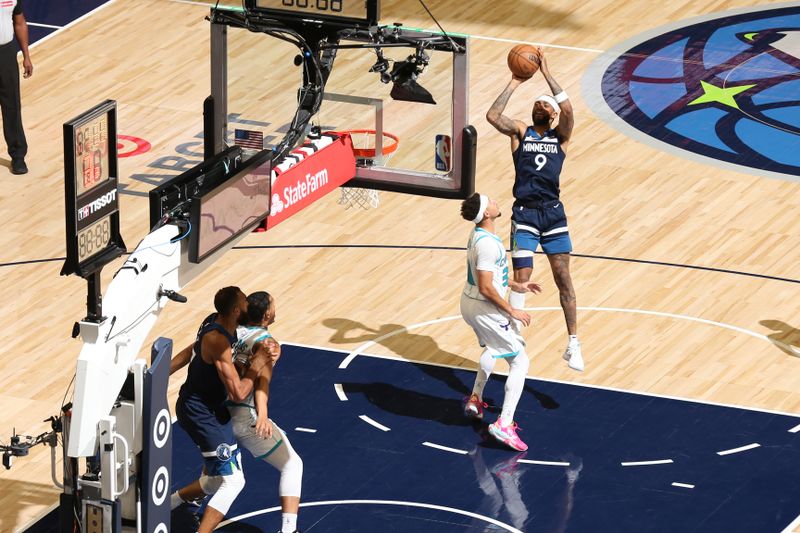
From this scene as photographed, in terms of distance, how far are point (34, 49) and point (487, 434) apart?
10419 millimetres

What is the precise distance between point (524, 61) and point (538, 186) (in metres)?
1.01

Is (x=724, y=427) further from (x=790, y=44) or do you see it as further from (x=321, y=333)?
(x=790, y=44)

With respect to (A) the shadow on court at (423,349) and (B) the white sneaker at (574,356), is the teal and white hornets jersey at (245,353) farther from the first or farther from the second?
(B) the white sneaker at (574,356)

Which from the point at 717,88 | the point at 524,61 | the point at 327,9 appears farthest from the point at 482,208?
the point at 717,88

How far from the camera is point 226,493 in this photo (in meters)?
11.6

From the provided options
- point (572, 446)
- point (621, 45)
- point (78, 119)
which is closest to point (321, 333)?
point (572, 446)

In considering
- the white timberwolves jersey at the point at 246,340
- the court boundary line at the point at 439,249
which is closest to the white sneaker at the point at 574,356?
the court boundary line at the point at 439,249

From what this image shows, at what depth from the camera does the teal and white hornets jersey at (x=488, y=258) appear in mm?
12891

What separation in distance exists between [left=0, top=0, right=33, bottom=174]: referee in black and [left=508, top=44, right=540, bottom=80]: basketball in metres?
6.72

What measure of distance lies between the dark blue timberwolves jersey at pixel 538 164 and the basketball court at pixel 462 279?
85 centimetres

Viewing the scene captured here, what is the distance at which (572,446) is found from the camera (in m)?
13.2

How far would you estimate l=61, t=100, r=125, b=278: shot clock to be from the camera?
9.71 m

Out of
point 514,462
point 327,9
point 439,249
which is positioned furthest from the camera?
point 439,249

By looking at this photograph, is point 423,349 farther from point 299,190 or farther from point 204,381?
point 204,381
